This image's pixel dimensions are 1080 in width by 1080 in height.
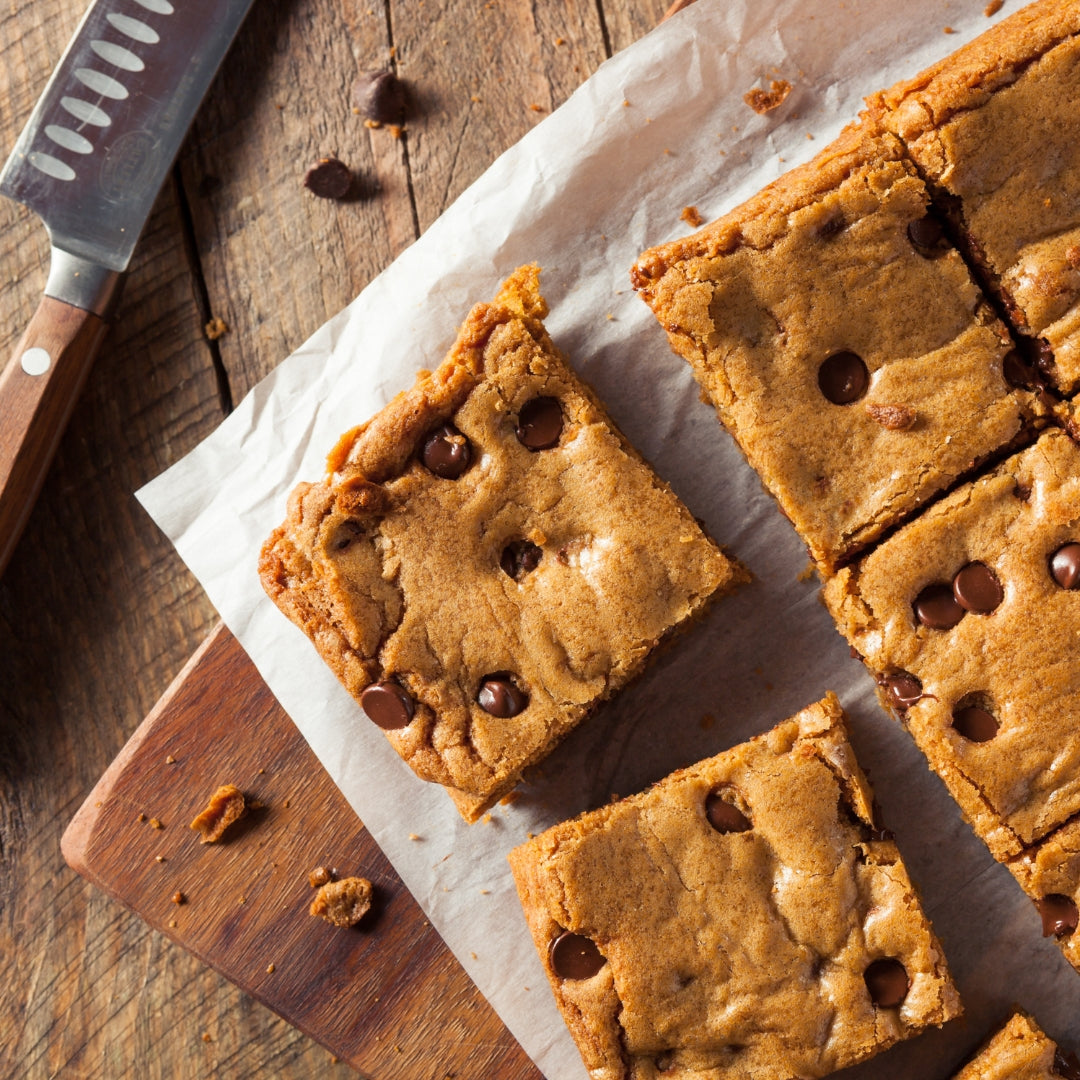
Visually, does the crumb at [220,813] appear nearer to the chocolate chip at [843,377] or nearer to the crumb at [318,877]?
the crumb at [318,877]

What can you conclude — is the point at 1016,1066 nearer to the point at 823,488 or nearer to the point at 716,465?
the point at 823,488

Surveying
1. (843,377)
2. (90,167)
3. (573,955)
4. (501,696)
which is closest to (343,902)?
(573,955)

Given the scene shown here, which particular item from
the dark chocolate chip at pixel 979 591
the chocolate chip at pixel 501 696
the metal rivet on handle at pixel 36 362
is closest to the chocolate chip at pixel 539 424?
the chocolate chip at pixel 501 696

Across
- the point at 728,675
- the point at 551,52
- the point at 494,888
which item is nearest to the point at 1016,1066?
the point at 728,675

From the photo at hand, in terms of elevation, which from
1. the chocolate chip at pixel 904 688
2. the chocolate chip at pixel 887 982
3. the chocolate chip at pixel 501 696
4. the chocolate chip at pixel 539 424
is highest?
the chocolate chip at pixel 539 424

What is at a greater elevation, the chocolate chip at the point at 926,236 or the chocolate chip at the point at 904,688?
the chocolate chip at the point at 926,236

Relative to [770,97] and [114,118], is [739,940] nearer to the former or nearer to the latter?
[770,97]

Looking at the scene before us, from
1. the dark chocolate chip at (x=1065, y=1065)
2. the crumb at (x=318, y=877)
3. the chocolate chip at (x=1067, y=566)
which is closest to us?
the chocolate chip at (x=1067, y=566)

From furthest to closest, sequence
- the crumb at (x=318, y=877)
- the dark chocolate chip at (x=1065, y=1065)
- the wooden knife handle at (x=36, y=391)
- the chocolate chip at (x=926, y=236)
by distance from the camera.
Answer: the crumb at (x=318, y=877)
the wooden knife handle at (x=36, y=391)
the dark chocolate chip at (x=1065, y=1065)
the chocolate chip at (x=926, y=236)
